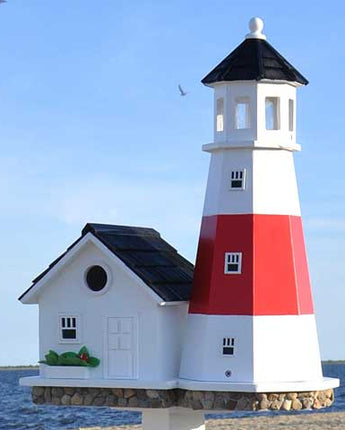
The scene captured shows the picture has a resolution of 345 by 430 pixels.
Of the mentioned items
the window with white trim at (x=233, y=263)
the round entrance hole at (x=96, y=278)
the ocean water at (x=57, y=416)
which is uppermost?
the window with white trim at (x=233, y=263)

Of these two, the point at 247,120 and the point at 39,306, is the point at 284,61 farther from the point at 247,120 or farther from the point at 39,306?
the point at 39,306

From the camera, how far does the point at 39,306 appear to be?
2166cm

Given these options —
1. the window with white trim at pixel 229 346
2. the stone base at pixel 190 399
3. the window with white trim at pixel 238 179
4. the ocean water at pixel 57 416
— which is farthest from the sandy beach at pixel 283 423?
the window with white trim at pixel 238 179

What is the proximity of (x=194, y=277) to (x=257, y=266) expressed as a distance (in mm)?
1101

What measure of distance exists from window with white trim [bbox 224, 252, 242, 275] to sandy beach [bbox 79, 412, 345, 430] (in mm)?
24691

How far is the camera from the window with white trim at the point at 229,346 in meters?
20.4

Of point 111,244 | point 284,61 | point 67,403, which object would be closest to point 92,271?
point 111,244

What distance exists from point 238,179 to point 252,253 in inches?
43.4

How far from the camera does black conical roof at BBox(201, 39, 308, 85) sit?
2095 centimetres

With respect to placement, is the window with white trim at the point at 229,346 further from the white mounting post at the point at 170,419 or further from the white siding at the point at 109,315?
the white mounting post at the point at 170,419

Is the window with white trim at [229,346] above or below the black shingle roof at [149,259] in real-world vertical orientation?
below

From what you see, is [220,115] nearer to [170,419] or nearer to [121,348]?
[121,348]

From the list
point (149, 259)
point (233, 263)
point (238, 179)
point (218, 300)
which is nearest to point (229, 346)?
point (218, 300)

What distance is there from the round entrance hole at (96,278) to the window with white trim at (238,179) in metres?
2.27
